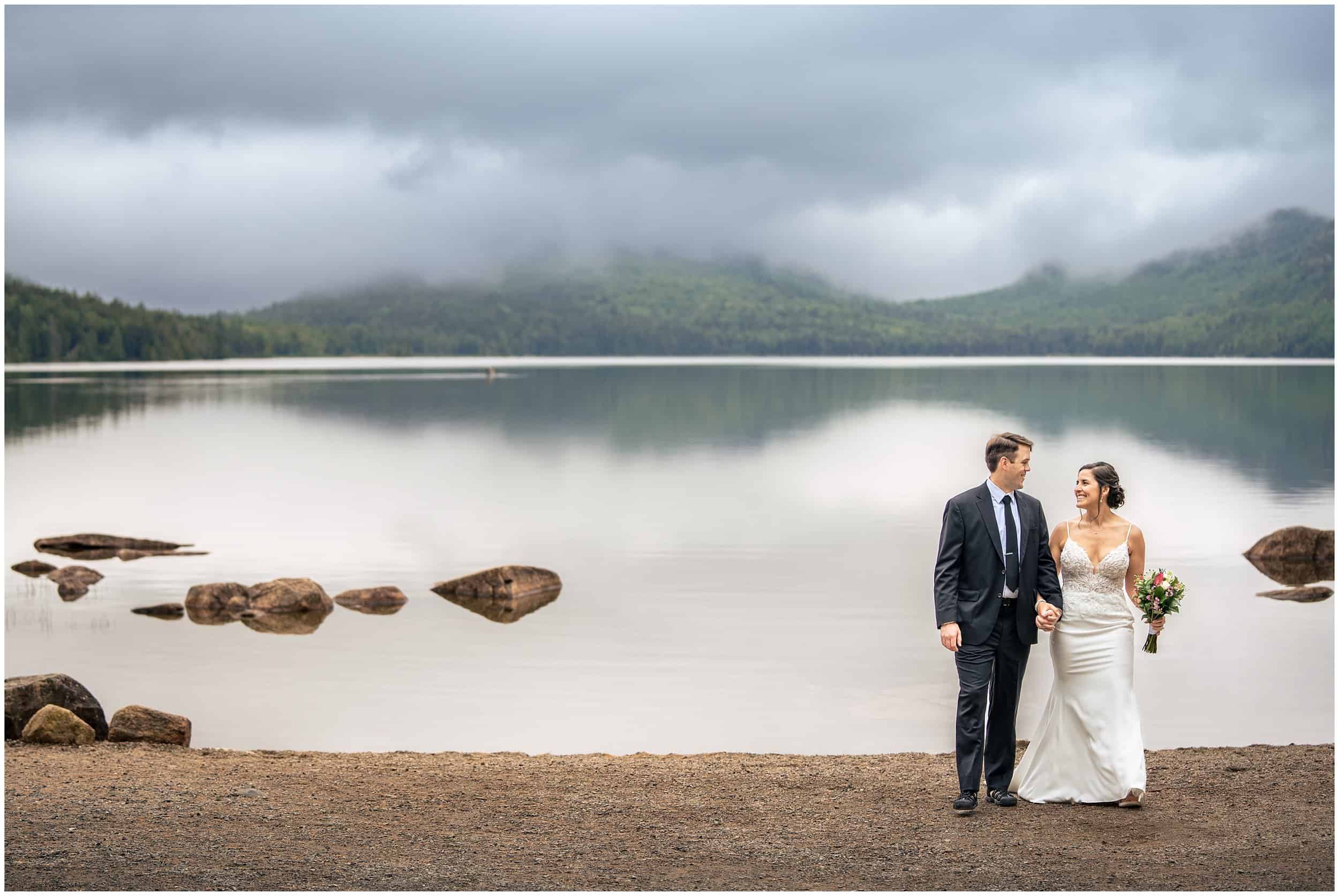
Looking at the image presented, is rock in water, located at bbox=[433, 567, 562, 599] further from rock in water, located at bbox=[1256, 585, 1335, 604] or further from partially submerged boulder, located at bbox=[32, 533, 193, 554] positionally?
rock in water, located at bbox=[1256, 585, 1335, 604]

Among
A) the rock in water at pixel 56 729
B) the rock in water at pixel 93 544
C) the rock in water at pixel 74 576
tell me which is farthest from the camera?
the rock in water at pixel 93 544

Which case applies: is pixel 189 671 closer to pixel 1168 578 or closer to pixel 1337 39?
pixel 1168 578

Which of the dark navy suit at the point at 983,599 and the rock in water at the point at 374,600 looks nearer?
the dark navy suit at the point at 983,599

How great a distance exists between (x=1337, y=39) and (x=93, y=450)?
182 ft

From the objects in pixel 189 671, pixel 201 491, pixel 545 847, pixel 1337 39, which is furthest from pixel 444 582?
pixel 201 491

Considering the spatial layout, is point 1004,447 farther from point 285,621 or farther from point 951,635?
point 285,621

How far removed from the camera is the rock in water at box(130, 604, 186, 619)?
2106cm

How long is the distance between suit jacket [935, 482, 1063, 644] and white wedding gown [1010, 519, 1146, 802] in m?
0.35

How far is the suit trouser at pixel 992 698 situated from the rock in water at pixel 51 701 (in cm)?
808

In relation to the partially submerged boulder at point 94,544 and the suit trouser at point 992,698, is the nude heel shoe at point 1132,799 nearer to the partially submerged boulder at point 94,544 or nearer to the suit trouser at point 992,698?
the suit trouser at point 992,698

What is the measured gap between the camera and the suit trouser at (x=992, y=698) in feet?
31.8

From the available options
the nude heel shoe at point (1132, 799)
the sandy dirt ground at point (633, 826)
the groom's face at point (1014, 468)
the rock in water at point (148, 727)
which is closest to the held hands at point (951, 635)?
the groom's face at point (1014, 468)

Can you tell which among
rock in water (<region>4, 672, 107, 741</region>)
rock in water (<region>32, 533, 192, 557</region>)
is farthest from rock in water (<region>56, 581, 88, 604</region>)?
rock in water (<region>4, 672, 107, 741</region>)

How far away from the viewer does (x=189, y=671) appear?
17453 millimetres
